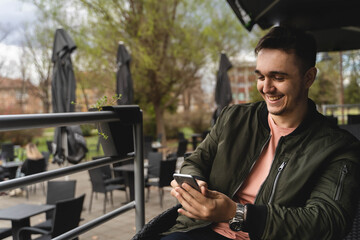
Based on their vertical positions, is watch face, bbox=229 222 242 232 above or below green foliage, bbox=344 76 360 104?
below

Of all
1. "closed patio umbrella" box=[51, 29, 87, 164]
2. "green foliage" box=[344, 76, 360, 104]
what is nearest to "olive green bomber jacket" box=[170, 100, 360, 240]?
"closed patio umbrella" box=[51, 29, 87, 164]

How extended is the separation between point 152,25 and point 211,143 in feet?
42.7

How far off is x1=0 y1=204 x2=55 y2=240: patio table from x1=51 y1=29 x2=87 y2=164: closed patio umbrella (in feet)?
7.95

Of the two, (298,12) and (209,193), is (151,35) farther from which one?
(209,193)

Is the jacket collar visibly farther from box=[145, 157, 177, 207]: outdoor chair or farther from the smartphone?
box=[145, 157, 177, 207]: outdoor chair

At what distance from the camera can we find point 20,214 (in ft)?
12.9

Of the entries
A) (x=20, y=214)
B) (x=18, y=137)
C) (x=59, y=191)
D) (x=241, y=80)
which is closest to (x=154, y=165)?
(x=59, y=191)

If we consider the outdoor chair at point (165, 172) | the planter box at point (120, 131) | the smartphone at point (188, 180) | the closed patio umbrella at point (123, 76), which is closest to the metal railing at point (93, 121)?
the planter box at point (120, 131)

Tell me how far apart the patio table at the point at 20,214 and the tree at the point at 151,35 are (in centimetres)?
975

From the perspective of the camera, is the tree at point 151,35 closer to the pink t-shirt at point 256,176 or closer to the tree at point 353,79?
the tree at point 353,79

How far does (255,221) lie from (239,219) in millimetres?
65

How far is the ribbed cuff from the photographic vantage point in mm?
1255

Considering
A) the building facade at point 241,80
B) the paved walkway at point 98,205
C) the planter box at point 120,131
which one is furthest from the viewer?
the building facade at point 241,80

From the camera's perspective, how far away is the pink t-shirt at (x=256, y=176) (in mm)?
1608
